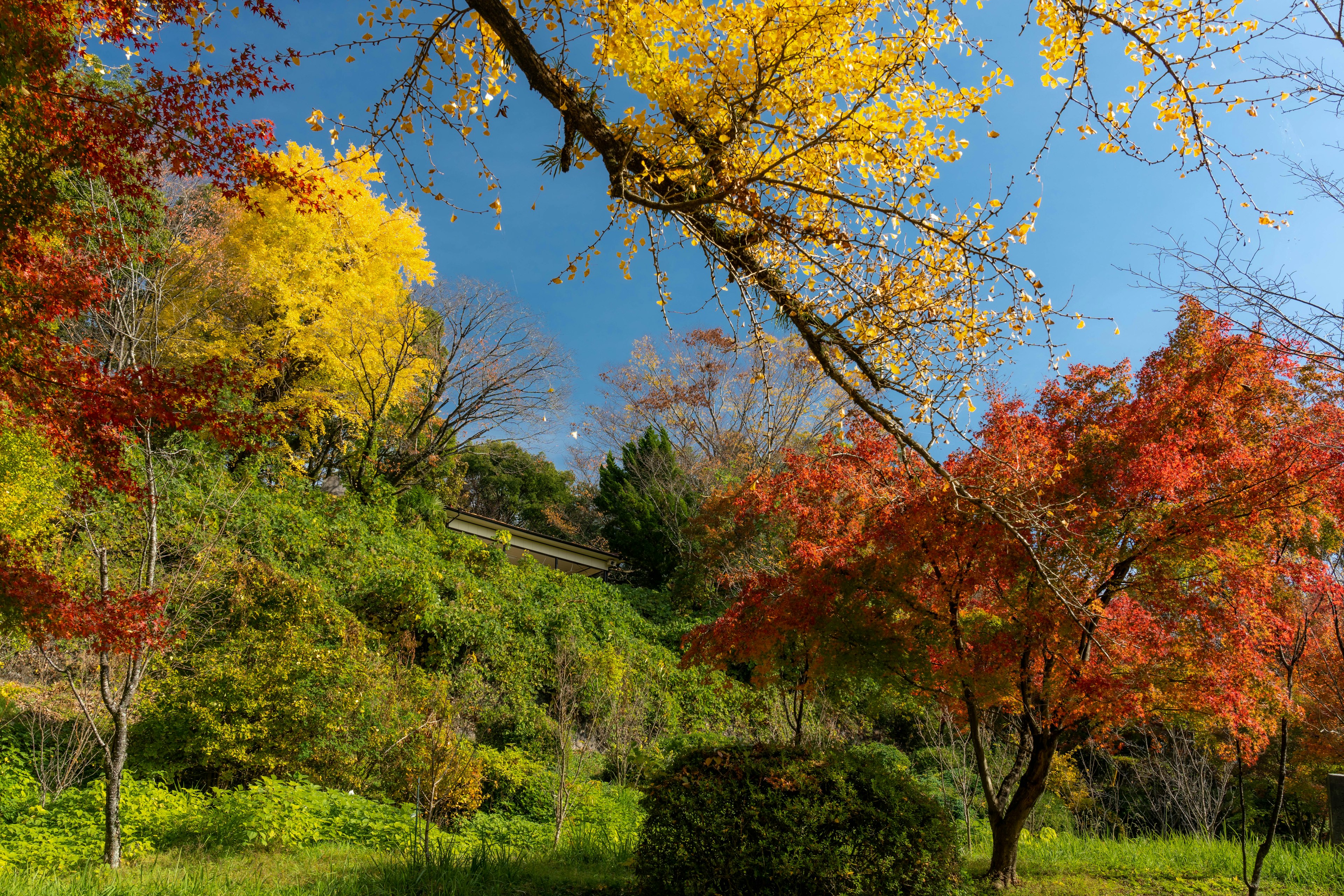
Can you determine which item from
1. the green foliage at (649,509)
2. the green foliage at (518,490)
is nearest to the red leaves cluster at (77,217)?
the green foliage at (649,509)

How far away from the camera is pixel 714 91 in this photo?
3.74 metres

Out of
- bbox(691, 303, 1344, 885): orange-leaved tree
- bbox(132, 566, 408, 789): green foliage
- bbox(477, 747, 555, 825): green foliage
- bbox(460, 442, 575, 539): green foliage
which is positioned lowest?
bbox(477, 747, 555, 825): green foliage

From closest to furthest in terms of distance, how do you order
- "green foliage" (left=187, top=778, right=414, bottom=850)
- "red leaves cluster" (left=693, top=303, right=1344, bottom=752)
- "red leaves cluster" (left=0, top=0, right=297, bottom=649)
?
"red leaves cluster" (left=0, top=0, right=297, bottom=649) → "red leaves cluster" (left=693, top=303, right=1344, bottom=752) → "green foliage" (left=187, top=778, right=414, bottom=850)

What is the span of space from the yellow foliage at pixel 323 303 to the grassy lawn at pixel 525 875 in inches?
383

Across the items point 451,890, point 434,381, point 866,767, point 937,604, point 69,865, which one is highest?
point 434,381

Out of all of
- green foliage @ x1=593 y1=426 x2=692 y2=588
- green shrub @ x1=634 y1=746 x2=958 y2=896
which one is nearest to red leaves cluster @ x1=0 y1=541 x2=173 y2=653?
green shrub @ x1=634 y1=746 x2=958 y2=896

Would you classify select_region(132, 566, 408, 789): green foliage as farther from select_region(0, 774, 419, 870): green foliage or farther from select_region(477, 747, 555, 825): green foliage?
select_region(477, 747, 555, 825): green foliage

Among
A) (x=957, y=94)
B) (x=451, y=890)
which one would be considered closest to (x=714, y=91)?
(x=957, y=94)

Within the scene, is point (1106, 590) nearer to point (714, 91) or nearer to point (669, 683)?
point (714, 91)

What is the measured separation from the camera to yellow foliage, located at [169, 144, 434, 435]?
535 inches

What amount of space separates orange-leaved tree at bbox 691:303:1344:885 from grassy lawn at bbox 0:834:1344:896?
3.26 feet

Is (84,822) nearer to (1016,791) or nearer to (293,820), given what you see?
(293,820)

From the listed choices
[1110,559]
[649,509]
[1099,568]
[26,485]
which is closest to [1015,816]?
[1110,559]

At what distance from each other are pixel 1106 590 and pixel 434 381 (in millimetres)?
13105
